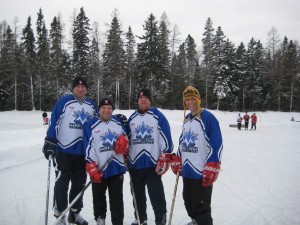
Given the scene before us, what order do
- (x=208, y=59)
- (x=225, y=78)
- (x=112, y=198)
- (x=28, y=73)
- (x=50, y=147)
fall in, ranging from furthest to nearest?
1. (x=208, y=59)
2. (x=225, y=78)
3. (x=28, y=73)
4. (x=50, y=147)
5. (x=112, y=198)

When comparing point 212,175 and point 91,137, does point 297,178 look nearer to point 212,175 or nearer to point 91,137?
point 212,175

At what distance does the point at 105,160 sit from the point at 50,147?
741mm

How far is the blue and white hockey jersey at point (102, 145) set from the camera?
343 centimetres

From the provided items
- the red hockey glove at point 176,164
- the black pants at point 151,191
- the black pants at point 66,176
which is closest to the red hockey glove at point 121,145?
the black pants at point 151,191

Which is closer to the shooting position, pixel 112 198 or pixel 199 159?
pixel 199 159

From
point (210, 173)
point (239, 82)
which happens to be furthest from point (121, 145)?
point (239, 82)

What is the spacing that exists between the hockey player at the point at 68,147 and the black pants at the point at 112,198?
484 millimetres

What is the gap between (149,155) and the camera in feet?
11.7

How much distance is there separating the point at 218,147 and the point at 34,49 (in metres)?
40.7

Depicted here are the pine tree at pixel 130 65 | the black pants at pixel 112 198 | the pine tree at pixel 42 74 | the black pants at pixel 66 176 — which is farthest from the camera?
the pine tree at pixel 130 65

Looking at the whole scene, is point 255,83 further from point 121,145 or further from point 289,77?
point 121,145

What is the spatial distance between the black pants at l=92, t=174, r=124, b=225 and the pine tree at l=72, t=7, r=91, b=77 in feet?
101

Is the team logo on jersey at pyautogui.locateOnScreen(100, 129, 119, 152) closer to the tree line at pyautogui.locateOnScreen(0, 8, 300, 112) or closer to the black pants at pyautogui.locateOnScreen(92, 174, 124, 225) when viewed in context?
the black pants at pyautogui.locateOnScreen(92, 174, 124, 225)

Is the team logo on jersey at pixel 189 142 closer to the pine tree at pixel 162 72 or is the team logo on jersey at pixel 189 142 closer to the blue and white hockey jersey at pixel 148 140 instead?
the blue and white hockey jersey at pixel 148 140
